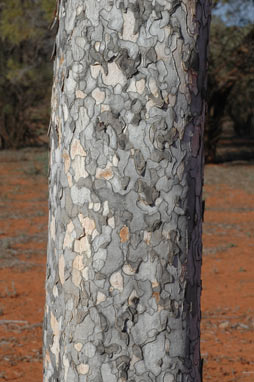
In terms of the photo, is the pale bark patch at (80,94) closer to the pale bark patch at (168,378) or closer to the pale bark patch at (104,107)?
the pale bark patch at (104,107)

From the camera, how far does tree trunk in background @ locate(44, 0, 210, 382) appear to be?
1.97 metres

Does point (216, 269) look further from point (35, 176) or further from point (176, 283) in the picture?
point (35, 176)

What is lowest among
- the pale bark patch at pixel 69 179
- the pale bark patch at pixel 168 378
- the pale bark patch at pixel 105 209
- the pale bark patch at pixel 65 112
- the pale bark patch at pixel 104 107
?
the pale bark patch at pixel 168 378

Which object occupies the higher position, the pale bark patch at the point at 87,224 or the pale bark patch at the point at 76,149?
the pale bark patch at the point at 76,149

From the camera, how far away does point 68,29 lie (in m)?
2.05

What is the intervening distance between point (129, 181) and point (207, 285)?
5.19 meters

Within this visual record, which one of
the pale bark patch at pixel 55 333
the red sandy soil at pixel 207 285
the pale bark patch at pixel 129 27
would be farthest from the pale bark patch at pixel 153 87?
the red sandy soil at pixel 207 285

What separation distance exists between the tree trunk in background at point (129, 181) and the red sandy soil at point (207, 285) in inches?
102

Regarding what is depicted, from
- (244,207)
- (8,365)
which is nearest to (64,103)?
(8,365)

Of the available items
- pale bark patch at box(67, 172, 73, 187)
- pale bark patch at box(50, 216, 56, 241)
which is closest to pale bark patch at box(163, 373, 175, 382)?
pale bark patch at box(50, 216, 56, 241)

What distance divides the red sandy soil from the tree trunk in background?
2582 mm

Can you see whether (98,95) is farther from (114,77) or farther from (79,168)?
(79,168)

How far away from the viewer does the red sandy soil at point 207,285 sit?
4.79 meters

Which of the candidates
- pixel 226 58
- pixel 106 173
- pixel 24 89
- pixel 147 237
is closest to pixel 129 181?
pixel 106 173
